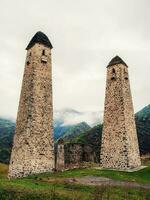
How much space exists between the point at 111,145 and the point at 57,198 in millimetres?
20737

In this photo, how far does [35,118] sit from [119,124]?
398 inches

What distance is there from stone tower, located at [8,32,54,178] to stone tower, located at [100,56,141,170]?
7267 millimetres

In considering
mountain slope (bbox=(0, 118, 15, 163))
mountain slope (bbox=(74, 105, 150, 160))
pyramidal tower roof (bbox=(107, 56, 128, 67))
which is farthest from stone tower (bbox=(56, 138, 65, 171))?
mountain slope (bbox=(0, 118, 15, 163))

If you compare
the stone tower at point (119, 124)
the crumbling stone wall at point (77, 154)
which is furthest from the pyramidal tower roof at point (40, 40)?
the crumbling stone wall at point (77, 154)

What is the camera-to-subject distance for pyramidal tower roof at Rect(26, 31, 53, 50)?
40688 mm

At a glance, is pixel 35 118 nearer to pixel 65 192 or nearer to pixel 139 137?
pixel 65 192

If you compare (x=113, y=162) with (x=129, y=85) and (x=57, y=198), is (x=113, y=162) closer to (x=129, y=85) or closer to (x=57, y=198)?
(x=129, y=85)

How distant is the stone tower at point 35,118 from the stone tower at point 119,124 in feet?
23.8

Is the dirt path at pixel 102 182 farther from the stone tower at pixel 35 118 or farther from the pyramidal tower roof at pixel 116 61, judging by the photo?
the pyramidal tower roof at pixel 116 61

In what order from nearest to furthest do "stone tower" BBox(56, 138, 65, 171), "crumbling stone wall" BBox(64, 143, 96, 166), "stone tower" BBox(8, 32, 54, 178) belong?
1. "stone tower" BBox(8, 32, 54, 178)
2. "stone tower" BBox(56, 138, 65, 171)
3. "crumbling stone wall" BBox(64, 143, 96, 166)

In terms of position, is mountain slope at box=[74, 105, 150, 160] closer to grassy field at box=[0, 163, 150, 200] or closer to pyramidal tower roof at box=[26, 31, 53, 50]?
pyramidal tower roof at box=[26, 31, 53, 50]

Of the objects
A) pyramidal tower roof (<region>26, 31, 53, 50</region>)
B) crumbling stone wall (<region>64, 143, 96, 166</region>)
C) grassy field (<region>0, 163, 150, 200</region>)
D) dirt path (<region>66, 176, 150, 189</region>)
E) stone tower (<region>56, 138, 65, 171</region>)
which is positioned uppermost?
pyramidal tower roof (<region>26, 31, 53, 50</region>)

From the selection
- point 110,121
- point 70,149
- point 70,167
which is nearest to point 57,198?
point 70,167

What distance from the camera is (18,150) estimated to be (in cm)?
3634
